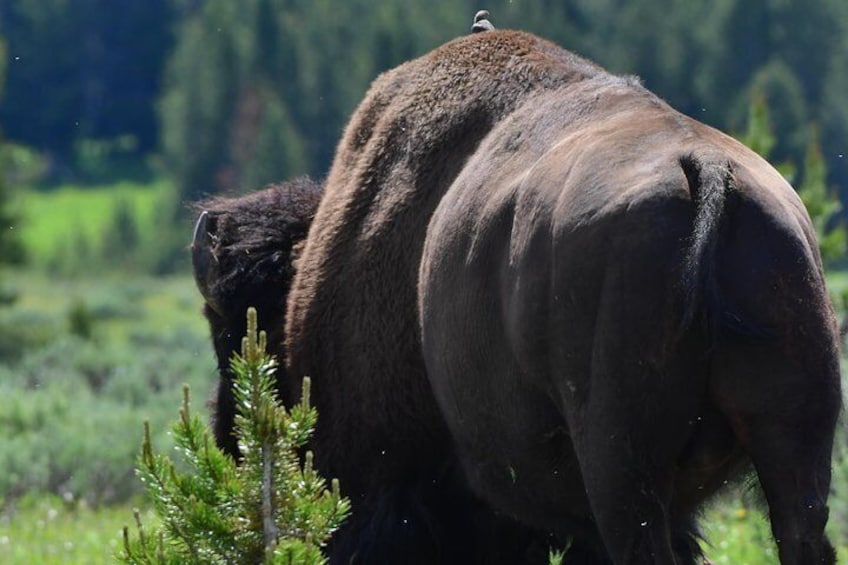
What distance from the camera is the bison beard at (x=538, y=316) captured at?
10.8 ft

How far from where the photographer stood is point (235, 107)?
246ft

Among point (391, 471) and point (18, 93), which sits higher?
point (391, 471)

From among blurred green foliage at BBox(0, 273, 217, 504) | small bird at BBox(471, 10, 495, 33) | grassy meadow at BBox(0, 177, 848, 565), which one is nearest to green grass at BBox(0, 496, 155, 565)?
grassy meadow at BBox(0, 177, 848, 565)

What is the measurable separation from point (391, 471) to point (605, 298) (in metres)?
1.67

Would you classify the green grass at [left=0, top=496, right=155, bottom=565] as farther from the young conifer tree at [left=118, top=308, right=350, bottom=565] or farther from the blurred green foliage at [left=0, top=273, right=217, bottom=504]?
the young conifer tree at [left=118, top=308, right=350, bottom=565]

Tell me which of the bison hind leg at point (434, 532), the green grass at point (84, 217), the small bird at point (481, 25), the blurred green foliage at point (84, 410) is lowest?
the green grass at point (84, 217)

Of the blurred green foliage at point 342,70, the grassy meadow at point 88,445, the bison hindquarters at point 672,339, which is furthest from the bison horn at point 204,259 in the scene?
the blurred green foliage at point 342,70

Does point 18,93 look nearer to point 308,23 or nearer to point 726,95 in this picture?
point 308,23

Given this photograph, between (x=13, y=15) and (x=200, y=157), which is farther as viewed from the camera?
(x=13, y=15)

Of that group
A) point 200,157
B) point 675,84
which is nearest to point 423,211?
point 675,84

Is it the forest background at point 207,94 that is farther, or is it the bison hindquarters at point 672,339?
the forest background at point 207,94

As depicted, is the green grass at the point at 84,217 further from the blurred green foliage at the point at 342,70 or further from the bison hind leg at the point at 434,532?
the bison hind leg at the point at 434,532

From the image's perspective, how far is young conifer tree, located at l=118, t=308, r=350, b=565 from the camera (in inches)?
139

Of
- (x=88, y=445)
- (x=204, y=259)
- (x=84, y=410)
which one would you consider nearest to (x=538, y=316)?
(x=204, y=259)
